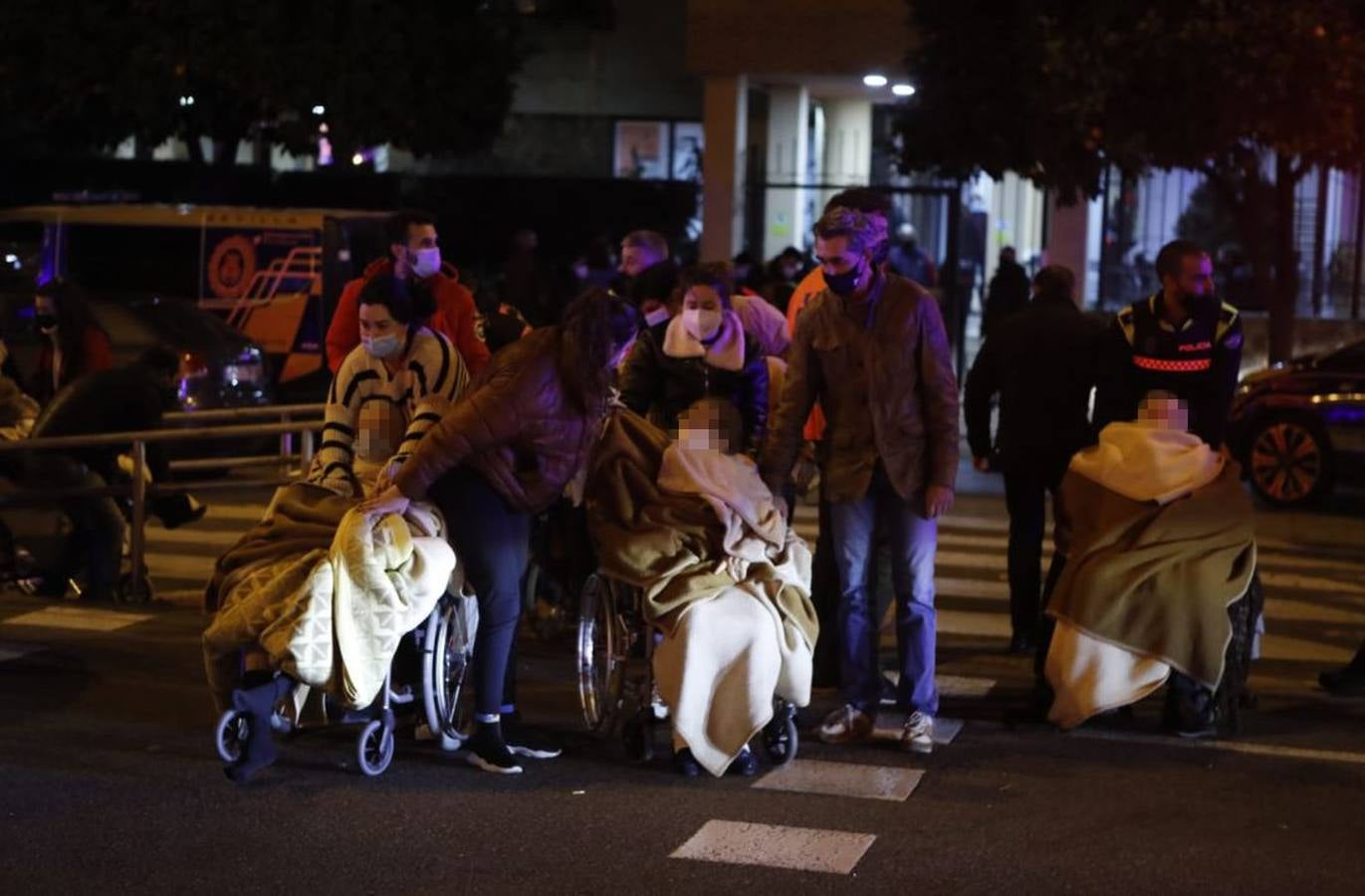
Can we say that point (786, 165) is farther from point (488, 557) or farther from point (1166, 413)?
point (488, 557)

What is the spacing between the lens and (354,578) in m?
7.10

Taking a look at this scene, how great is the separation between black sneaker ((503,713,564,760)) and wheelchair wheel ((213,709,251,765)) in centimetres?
96

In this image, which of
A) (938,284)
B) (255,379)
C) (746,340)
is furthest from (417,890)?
(938,284)

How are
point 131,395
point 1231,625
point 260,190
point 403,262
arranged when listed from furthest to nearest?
point 260,190
point 131,395
point 403,262
point 1231,625

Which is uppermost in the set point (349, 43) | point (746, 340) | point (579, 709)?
point (349, 43)

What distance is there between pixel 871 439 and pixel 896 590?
24.2 inches

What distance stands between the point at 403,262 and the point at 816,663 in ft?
8.06

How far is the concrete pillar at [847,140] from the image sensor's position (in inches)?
1077

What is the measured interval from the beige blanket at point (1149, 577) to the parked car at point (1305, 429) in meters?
7.82

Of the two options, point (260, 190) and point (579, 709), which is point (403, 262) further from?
point (260, 190)

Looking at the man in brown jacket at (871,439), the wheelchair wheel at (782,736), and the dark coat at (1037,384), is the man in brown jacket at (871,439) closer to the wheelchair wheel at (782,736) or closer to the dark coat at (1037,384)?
the wheelchair wheel at (782,736)

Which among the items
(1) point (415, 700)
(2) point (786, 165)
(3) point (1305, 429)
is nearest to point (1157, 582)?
(1) point (415, 700)

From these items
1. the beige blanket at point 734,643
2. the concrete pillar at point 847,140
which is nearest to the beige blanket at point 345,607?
the beige blanket at point 734,643

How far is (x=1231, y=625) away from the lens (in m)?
8.16
